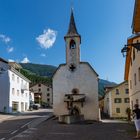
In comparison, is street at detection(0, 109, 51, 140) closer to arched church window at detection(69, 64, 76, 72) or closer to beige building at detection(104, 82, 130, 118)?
arched church window at detection(69, 64, 76, 72)

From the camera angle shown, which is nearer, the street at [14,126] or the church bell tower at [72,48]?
the street at [14,126]

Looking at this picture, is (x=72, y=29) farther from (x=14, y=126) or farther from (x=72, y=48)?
(x=14, y=126)

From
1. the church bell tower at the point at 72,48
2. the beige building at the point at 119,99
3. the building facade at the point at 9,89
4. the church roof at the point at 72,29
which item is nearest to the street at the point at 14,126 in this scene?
the church bell tower at the point at 72,48

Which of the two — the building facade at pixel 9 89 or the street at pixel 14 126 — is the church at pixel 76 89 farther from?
the building facade at pixel 9 89

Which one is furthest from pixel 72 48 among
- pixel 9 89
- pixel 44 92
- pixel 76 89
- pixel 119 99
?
pixel 44 92

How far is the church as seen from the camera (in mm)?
40125

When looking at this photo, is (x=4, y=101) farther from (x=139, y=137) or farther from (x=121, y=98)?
(x=139, y=137)

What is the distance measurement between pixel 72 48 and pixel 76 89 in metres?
5.90

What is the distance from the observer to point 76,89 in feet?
133

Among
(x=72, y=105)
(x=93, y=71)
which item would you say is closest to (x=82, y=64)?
(x=93, y=71)

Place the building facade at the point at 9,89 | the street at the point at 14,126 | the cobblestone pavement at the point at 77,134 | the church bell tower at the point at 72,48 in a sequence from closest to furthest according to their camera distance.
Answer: the cobblestone pavement at the point at 77,134 < the street at the point at 14,126 < the church bell tower at the point at 72,48 < the building facade at the point at 9,89

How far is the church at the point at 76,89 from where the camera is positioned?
A: 40.1m

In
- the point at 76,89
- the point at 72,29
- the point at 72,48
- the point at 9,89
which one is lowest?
the point at 76,89

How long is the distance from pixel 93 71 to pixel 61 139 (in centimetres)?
2512
